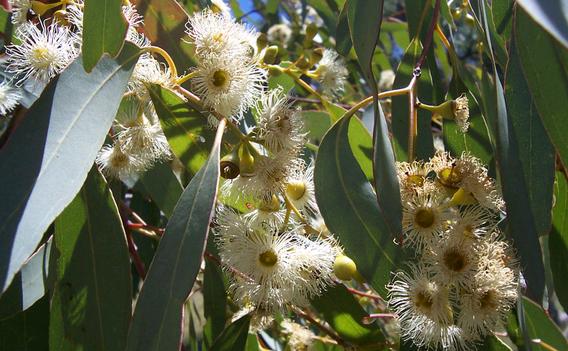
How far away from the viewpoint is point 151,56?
4.73 ft

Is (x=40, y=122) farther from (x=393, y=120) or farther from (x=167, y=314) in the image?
(x=393, y=120)

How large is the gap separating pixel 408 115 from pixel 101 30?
732mm

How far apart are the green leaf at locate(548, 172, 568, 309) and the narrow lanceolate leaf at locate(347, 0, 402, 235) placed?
20.3 inches

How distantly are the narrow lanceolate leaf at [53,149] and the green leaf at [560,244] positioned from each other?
3.17 feet

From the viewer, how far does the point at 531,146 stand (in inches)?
55.8

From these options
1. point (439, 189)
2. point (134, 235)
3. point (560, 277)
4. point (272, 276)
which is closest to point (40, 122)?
point (272, 276)

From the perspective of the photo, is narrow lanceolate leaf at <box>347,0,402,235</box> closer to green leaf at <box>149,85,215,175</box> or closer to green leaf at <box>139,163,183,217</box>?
Result: green leaf at <box>149,85,215,175</box>

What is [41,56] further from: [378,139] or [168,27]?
[378,139]

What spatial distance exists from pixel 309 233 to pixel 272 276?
17 centimetres

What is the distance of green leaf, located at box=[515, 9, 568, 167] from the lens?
1.24m

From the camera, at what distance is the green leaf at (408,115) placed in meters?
1.67

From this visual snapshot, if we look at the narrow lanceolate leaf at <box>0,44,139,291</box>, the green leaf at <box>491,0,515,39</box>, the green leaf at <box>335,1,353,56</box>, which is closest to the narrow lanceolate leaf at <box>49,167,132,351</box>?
the narrow lanceolate leaf at <box>0,44,139,291</box>

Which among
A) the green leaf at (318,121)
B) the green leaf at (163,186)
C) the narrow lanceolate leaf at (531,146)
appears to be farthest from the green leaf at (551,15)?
the green leaf at (318,121)

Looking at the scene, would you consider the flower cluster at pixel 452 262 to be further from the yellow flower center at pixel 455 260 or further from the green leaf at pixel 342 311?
the green leaf at pixel 342 311
